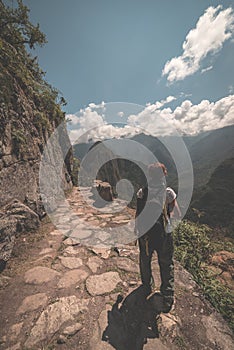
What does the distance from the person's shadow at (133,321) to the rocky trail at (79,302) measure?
3cm

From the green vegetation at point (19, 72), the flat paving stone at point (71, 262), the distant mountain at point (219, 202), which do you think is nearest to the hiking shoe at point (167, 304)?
the flat paving stone at point (71, 262)

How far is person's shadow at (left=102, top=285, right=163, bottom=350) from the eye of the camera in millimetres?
1858

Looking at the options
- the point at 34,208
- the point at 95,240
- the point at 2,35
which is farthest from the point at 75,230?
the point at 2,35

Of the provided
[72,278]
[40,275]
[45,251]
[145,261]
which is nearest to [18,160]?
[45,251]

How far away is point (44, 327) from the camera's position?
1.94 m

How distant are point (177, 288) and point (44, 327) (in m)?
2.05

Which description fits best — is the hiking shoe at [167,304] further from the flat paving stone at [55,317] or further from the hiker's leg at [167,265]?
the flat paving stone at [55,317]

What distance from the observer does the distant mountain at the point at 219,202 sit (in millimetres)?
13388

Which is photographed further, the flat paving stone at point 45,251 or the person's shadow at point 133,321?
the flat paving stone at point 45,251

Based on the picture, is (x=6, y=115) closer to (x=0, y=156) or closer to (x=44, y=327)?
(x=0, y=156)

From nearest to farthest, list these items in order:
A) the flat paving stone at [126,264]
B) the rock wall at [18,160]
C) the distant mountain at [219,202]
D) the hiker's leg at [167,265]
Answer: the hiker's leg at [167,265] < the flat paving stone at [126,264] < the rock wall at [18,160] < the distant mountain at [219,202]

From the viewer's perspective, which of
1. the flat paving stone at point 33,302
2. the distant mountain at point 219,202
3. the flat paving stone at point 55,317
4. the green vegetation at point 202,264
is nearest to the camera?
the flat paving stone at point 55,317

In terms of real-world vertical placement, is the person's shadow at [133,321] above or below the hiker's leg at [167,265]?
below

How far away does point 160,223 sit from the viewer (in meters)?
2.20
